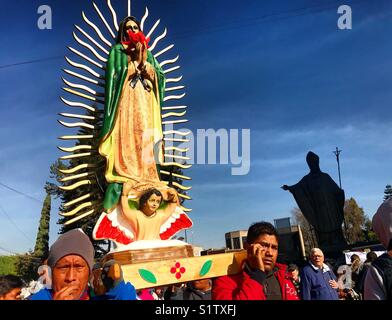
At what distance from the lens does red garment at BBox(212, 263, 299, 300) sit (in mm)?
1729

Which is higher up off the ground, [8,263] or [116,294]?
[116,294]

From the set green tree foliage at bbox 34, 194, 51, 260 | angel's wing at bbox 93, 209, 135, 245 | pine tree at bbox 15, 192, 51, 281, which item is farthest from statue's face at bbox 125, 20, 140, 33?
green tree foliage at bbox 34, 194, 51, 260

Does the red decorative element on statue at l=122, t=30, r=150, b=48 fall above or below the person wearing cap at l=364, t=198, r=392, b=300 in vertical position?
above

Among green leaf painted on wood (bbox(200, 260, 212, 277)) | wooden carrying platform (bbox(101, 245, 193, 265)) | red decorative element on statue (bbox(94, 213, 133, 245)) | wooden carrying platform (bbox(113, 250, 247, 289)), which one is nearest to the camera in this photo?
wooden carrying platform (bbox(113, 250, 247, 289))

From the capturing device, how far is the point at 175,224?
22.1ft

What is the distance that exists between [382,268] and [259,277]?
583 millimetres

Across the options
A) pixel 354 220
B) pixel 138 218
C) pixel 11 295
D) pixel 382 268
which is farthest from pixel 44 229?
pixel 354 220

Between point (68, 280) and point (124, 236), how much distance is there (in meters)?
4.31

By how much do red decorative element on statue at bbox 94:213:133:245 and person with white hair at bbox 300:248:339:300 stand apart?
3.28 m

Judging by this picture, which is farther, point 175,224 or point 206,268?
point 175,224

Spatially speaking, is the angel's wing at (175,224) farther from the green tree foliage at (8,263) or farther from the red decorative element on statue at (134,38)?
the green tree foliage at (8,263)

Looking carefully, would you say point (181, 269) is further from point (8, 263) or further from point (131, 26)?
point (8, 263)

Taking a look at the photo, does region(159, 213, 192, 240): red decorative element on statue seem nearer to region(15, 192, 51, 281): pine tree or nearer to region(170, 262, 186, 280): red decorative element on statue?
region(170, 262, 186, 280): red decorative element on statue

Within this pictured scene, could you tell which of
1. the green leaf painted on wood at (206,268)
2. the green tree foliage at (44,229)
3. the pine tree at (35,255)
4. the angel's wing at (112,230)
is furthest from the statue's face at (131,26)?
the green tree foliage at (44,229)
